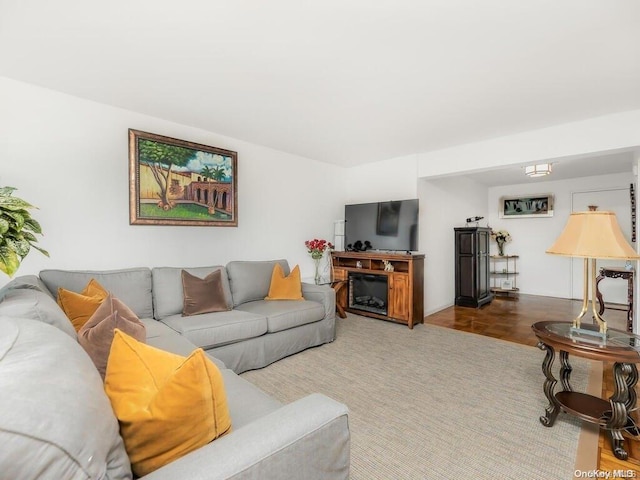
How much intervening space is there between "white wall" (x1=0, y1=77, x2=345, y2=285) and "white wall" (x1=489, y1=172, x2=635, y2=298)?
5469 mm

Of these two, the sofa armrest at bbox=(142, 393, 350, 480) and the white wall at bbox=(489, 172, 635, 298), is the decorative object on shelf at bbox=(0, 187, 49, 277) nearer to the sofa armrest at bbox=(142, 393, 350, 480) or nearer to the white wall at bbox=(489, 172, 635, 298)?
the sofa armrest at bbox=(142, 393, 350, 480)

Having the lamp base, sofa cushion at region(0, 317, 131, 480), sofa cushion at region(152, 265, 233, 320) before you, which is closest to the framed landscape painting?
sofa cushion at region(152, 265, 233, 320)

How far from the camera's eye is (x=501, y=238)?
6559mm

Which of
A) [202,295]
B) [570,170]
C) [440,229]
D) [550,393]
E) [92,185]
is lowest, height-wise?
[550,393]

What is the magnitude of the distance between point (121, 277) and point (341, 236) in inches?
123

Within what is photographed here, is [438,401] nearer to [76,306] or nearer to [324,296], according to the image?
[324,296]

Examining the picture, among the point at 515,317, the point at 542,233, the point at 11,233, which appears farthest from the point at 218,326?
the point at 542,233

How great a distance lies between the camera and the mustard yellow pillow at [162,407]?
2.60ft

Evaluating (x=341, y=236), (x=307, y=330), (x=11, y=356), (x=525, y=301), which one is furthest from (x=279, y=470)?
(x=525, y=301)

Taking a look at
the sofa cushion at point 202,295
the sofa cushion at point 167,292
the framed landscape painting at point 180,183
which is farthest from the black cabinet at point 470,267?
the sofa cushion at point 167,292

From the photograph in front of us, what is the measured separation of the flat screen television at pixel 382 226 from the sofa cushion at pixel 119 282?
2870 mm

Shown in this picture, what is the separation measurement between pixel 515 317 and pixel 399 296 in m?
1.92

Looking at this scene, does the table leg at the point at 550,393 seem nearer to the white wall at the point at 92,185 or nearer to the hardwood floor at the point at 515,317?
the hardwood floor at the point at 515,317

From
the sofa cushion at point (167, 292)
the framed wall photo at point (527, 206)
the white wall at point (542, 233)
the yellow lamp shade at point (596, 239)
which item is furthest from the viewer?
the framed wall photo at point (527, 206)
